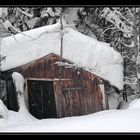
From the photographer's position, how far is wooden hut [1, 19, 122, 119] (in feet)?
53.9

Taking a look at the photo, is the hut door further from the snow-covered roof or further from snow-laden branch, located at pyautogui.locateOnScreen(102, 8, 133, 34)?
snow-laden branch, located at pyautogui.locateOnScreen(102, 8, 133, 34)

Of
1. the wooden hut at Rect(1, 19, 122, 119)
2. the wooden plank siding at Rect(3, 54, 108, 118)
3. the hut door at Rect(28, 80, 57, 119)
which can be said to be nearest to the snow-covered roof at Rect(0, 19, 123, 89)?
the wooden hut at Rect(1, 19, 122, 119)

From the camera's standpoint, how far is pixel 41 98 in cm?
1661

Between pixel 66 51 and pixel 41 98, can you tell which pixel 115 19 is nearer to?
pixel 66 51

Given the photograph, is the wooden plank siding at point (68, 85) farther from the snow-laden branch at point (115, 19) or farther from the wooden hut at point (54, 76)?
the snow-laden branch at point (115, 19)

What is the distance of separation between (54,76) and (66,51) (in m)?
1.27

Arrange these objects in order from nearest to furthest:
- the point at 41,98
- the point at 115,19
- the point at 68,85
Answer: the point at 41,98
the point at 68,85
the point at 115,19

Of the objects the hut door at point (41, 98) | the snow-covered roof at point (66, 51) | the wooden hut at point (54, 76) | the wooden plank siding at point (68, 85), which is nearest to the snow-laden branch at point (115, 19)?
the snow-covered roof at point (66, 51)

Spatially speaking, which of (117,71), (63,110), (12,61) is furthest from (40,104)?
(117,71)

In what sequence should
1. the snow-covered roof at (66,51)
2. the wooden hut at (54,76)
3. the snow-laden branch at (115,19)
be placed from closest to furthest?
the wooden hut at (54,76) → the snow-covered roof at (66,51) → the snow-laden branch at (115,19)

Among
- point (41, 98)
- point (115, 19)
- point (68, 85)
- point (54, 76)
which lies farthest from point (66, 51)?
point (115, 19)

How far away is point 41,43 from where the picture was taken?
678 inches

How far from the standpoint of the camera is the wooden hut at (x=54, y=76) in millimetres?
16438
